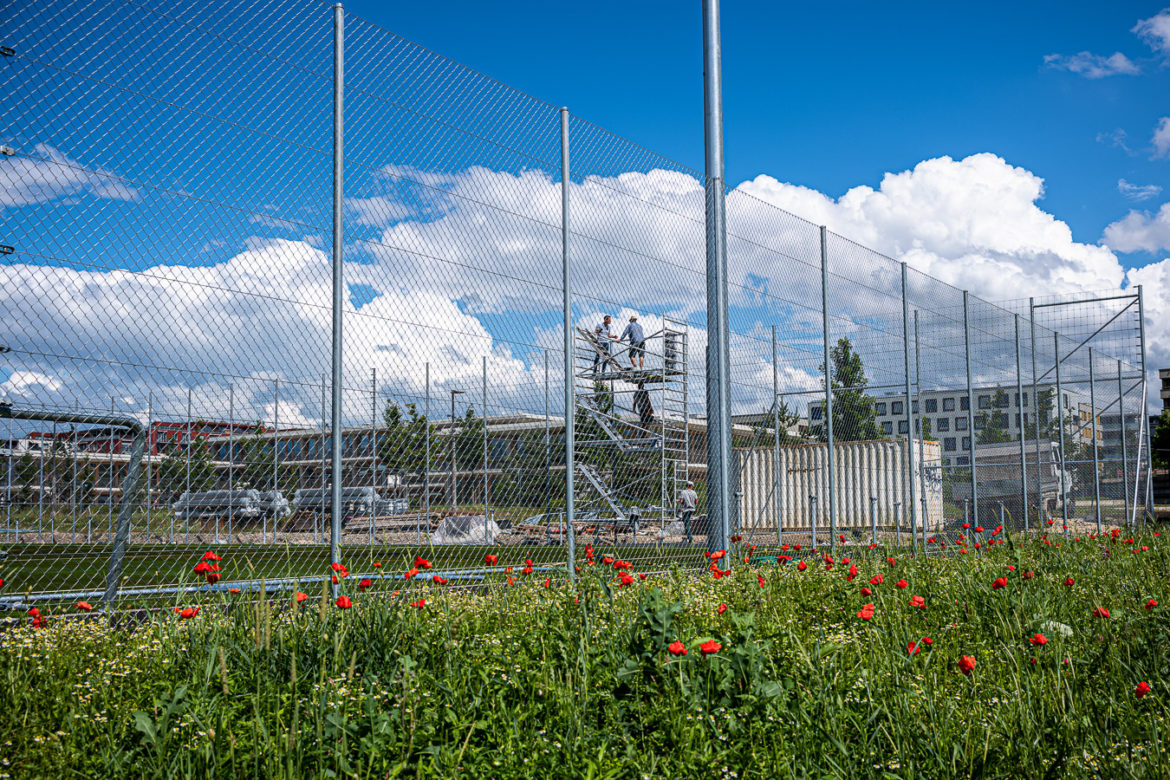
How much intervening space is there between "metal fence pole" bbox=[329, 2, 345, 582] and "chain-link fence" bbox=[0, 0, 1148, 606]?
4 centimetres

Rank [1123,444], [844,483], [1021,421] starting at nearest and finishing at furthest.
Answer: [1021,421]
[1123,444]
[844,483]

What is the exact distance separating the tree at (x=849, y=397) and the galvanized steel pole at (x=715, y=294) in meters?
3.82

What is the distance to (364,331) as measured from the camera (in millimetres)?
5105

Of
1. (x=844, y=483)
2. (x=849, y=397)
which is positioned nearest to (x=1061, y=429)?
(x=844, y=483)

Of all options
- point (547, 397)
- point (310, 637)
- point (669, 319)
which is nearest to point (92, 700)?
point (310, 637)

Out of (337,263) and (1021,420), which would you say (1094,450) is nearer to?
(1021,420)

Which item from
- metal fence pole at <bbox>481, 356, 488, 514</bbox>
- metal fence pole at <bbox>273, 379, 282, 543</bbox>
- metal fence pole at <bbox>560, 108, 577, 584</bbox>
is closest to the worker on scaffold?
metal fence pole at <bbox>560, 108, 577, 584</bbox>

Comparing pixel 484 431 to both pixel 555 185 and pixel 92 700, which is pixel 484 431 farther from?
pixel 92 700

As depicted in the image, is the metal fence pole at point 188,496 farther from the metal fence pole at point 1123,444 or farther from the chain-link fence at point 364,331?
the metal fence pole at point 1123,444

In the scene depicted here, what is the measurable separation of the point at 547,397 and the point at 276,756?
454cm

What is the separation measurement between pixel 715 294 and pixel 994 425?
384 inches

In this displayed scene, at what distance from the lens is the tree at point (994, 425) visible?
1515 centimetres

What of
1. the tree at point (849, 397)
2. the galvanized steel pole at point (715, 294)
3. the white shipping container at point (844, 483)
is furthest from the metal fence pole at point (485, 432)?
the white shipping container at point (844, 483)

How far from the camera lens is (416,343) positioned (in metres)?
5.47
